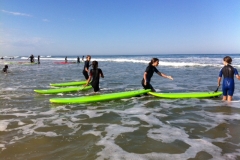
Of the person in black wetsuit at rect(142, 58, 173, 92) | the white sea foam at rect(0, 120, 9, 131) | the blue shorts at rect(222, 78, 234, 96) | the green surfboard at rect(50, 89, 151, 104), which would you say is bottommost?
the white sea foam at rect(0, 120, 9, 131)

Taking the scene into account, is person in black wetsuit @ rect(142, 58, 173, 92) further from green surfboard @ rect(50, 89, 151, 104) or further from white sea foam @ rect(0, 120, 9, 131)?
white sea foam @ rect(0, 120, 9, 131)

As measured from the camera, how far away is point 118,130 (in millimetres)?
5109

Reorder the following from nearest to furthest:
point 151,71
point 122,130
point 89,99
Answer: point 122,130 → point 89,99 → point 151,71

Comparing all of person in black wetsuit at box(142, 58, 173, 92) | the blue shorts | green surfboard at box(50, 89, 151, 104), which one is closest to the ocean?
green surfboard at box(50, 89, 151, 104)

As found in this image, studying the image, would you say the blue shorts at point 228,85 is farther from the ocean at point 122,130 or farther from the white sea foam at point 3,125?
the white sea foam at point 3,125

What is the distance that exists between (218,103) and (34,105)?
6.54 metres

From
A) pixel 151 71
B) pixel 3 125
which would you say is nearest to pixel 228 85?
pixel 151 71

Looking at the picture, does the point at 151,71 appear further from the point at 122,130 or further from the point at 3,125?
the point at 3,125

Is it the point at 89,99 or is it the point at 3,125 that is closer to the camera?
the point at 3,125

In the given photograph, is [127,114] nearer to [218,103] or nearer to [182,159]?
[182,159]

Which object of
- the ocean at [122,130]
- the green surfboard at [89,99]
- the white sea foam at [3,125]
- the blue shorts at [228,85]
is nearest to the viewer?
the ocean at [122,130]

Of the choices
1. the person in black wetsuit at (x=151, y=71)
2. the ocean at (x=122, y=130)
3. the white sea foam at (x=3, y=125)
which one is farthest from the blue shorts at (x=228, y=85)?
the white sea foam at (x=3, y=125)

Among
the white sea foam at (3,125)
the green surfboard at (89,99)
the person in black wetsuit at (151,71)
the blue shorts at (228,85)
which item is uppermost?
the person in black wetsuit at (151,71)

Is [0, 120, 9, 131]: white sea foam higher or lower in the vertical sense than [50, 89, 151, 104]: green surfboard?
lower
